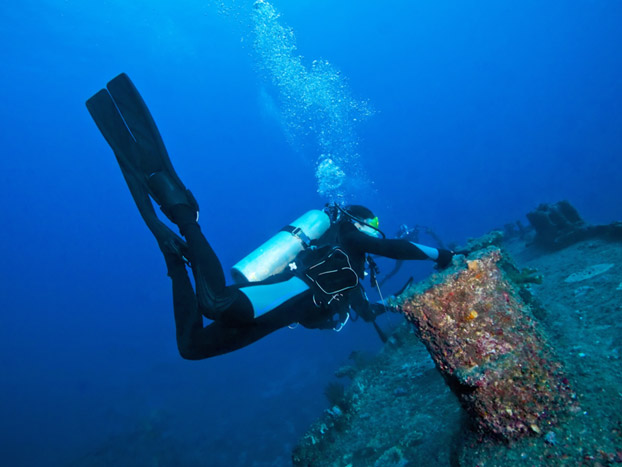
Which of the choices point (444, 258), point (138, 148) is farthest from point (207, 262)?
point (444, 258)

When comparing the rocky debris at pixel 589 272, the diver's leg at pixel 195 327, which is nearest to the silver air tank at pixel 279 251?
the diver's leg at pixel 195 327

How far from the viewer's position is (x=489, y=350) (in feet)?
5.55

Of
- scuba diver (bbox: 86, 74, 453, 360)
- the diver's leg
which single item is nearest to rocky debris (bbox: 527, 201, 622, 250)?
scuba diver (bbox: 86, 74, 453, 360)

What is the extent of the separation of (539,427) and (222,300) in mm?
2183

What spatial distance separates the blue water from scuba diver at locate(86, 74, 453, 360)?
10241mm

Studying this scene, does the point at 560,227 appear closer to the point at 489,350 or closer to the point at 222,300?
the point at 489,350

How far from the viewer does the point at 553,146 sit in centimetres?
10019

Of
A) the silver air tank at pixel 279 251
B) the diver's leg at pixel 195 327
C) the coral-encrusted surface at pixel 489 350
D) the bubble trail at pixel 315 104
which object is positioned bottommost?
the coral-encrusted surface at pixel 489 350

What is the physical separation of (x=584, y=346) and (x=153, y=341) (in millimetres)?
62152

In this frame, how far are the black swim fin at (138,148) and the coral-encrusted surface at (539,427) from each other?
241 cm

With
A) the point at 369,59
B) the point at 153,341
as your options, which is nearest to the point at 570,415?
the point at 153,341

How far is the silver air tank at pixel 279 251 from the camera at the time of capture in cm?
448

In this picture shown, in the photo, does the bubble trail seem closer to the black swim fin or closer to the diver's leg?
the black swim fin

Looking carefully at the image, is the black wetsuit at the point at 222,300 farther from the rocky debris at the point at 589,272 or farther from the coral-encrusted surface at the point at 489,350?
the rocky debris at the point at 589,272
